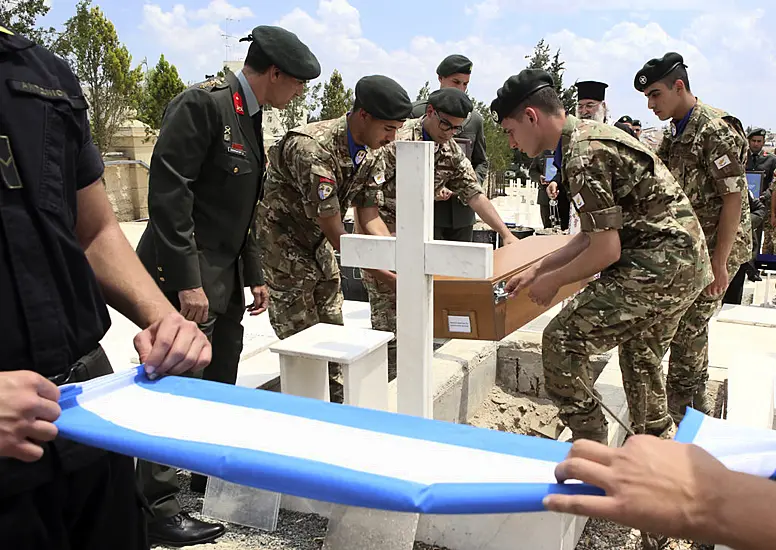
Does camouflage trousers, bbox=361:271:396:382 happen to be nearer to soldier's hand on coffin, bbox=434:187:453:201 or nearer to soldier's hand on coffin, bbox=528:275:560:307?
soldier's hand on coffin, bbox=434:187:453:201

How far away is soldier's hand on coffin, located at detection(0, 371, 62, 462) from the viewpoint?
105 centimetres

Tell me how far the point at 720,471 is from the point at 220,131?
2370 mm

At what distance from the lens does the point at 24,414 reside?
1.07 metres

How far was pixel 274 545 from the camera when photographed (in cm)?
272

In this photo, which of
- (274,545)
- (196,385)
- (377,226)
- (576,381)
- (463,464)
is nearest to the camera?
(463,464)

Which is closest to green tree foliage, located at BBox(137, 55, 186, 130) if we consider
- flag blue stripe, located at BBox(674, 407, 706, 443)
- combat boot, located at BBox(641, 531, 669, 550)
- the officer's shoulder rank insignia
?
the officer's shoulder rank insignia

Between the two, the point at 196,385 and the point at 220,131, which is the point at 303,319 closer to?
the point at 220,131

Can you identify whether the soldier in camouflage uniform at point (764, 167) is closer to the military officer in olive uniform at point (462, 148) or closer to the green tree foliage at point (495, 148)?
the military officer in olive uniform at point (462, 148)

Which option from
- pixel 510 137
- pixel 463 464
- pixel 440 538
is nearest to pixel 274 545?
pixel 440 538

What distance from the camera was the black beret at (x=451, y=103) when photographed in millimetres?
4367

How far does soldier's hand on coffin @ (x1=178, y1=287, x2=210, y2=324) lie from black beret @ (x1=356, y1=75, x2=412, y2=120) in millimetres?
1276

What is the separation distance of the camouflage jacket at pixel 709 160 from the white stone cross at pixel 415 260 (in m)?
2.00

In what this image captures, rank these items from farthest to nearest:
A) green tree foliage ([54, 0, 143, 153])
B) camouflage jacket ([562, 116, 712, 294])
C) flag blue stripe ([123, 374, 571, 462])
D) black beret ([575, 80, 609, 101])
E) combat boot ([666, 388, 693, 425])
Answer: green tree foliage ([54, 0, 143, 153]) < black beret ([575, 80, 609, 101]) < combat boot ([666, 388, 693, 425]) < camouflage jacket ([562, 116, 712, 294]) < flag blue stripe ([123, 374, 571, 462])

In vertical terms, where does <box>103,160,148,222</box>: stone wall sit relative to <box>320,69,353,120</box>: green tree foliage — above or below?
below
